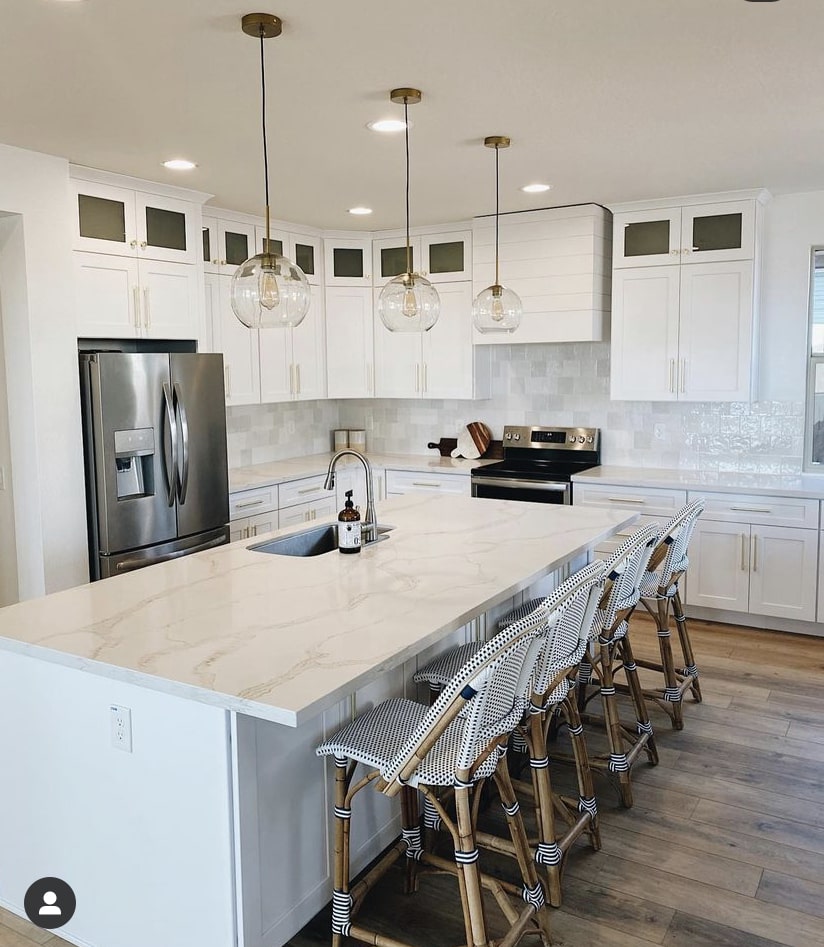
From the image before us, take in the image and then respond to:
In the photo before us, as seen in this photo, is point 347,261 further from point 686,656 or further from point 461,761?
point 461,761

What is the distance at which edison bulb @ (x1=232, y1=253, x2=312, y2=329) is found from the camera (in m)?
2.55

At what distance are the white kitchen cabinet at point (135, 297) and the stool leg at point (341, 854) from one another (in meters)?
2.73

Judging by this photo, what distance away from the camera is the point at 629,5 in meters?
2.33

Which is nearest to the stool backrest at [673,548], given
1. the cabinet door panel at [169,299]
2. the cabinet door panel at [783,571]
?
the cabinet door panel at [783,571]

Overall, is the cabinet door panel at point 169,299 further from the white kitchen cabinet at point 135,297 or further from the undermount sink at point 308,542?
the undermount sink at point 308,542

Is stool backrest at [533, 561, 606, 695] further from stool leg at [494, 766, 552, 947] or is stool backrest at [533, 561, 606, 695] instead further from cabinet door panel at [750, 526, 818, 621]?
cabinet door panel at [750, 526, 818, 621]

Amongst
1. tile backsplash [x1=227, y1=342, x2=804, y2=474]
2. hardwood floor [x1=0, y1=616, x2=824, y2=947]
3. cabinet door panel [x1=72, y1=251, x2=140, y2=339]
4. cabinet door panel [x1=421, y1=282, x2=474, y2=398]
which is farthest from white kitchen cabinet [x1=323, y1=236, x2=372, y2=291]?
hardwood floor [x1=0, y1=616, x2=824, y2=947]

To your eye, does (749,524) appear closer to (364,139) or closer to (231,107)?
(364,139)

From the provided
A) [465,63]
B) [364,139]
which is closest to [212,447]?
[364,139]

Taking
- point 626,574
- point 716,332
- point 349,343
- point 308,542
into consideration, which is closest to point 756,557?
point 716,332

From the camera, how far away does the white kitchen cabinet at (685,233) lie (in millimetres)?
4809

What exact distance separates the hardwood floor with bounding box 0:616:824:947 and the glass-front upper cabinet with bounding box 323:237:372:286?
3749 millimetres

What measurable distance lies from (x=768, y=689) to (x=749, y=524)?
1.06m

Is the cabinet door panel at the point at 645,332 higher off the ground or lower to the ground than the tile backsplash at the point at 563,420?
higher
